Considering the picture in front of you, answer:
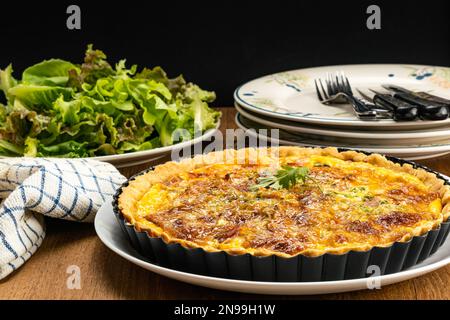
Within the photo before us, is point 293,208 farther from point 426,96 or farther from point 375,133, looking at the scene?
point 426,96

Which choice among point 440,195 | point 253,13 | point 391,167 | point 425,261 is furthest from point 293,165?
point 253,13

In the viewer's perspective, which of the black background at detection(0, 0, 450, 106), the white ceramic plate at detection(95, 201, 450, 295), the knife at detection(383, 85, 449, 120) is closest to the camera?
the white ceramic plate at detection(95, 201, 450, 295)

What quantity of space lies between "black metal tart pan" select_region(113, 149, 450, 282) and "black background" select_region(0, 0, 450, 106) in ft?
6.47

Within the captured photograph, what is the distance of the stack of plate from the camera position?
2240 millimetres

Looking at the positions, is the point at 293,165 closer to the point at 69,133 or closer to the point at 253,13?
the point at 69,133

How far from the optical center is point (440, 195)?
70.7 inches

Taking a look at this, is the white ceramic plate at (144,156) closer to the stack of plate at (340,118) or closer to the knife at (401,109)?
the stack of plate at (340,118)

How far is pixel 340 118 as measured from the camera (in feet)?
7.55

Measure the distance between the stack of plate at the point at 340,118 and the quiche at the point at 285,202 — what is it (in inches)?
7.9

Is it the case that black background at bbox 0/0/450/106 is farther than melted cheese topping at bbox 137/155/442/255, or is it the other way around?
black background at bbox 0/0/450/106

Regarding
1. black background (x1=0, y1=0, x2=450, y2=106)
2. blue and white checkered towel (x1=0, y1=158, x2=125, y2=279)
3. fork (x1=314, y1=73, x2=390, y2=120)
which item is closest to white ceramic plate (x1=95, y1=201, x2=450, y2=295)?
blue and white checkered towel (x1=0, y1=158, x2=125, y2=279)

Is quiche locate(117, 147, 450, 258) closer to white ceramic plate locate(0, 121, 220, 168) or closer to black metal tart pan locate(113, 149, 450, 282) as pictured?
black metal tart pan locate(113, 149, 450, 282)

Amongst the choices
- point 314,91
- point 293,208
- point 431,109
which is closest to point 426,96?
point 431,109

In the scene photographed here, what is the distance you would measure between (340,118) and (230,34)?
1240 millimetres
